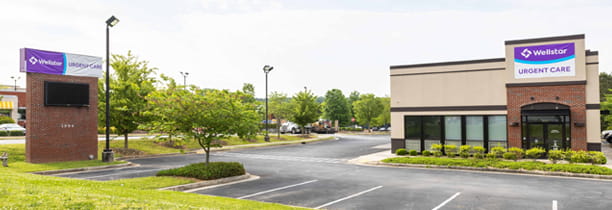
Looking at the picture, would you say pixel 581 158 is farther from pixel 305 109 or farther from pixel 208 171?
pixel 305 109

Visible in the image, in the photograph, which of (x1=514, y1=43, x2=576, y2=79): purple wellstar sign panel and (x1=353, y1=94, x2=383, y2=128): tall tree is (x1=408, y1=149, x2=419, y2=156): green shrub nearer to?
(x1=514, y1=43, x2=576, y2=79): purple wellstar sign panel

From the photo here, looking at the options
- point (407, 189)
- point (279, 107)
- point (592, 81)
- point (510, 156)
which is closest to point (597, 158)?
point (510, 156)

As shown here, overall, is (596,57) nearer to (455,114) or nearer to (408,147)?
(455,114)

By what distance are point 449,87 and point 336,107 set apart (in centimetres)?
5353

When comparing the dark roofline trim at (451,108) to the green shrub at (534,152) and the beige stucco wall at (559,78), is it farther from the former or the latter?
the green shrub at (534,152)

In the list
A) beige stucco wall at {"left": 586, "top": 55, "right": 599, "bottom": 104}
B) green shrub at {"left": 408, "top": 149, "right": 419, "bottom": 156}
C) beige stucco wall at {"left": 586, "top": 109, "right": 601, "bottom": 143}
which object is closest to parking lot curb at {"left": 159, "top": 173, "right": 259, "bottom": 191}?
green shrub at {"left": 408, "top": 149, "right": 419, "bottom": 156}

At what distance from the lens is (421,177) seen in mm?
18281

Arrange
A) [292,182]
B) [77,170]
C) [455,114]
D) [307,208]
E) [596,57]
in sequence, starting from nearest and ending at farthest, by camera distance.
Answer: [307,208]
[292,182]
[77,170]
[596,57]
[455,114]

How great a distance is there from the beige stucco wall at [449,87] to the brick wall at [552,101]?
0.74 metres

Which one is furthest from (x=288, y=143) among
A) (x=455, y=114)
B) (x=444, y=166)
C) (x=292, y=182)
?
(x=292, y=182)

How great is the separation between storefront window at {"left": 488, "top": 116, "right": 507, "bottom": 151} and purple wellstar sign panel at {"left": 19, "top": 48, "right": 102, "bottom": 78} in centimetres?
2381

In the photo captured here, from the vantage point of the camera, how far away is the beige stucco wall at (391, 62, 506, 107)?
86.0 ft

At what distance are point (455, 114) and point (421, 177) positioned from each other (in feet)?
34.6

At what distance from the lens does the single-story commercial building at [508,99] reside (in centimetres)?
2377
